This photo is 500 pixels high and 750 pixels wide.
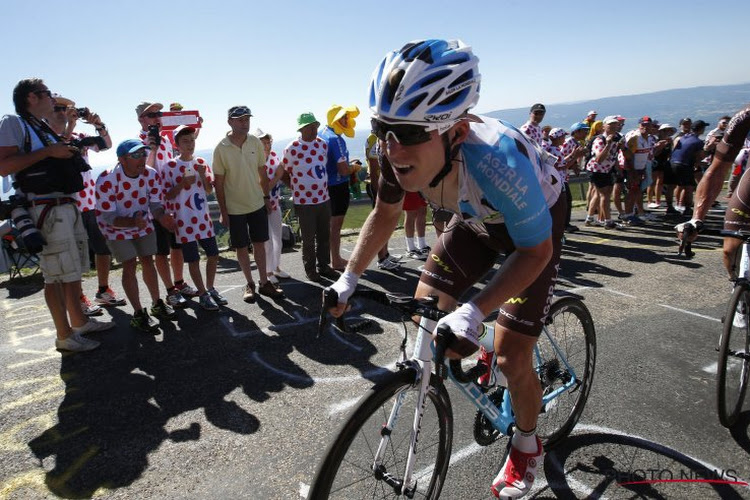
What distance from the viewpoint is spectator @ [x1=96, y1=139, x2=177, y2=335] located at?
4812mm

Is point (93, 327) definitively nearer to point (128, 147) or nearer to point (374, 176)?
point (128, 147)

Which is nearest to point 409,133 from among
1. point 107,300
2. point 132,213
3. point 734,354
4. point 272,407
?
point 272,407

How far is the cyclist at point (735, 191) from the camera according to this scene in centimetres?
329

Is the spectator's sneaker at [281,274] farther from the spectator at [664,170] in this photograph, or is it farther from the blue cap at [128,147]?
the spectator at [664,170]

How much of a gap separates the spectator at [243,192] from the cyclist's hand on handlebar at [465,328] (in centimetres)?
451

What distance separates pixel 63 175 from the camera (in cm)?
427

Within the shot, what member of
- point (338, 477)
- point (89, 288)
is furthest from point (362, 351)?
point (89, 288)

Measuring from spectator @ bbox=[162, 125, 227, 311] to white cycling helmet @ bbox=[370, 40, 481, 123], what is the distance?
4.11m

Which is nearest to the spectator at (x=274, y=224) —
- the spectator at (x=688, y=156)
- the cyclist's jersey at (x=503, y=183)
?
the cyclist's jersey at (x=503, y=183)

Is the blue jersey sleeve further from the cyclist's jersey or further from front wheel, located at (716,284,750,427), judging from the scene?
→ front wheel, located at (716,284,750,427)

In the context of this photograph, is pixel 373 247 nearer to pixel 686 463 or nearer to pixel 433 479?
pixel 433 479

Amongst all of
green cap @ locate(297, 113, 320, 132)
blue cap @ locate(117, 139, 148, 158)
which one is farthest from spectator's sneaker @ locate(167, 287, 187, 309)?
green cap @ locate(297, 113, 320, 132)

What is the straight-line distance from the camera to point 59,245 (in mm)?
4289

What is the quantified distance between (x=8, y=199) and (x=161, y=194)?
1.46 metres
